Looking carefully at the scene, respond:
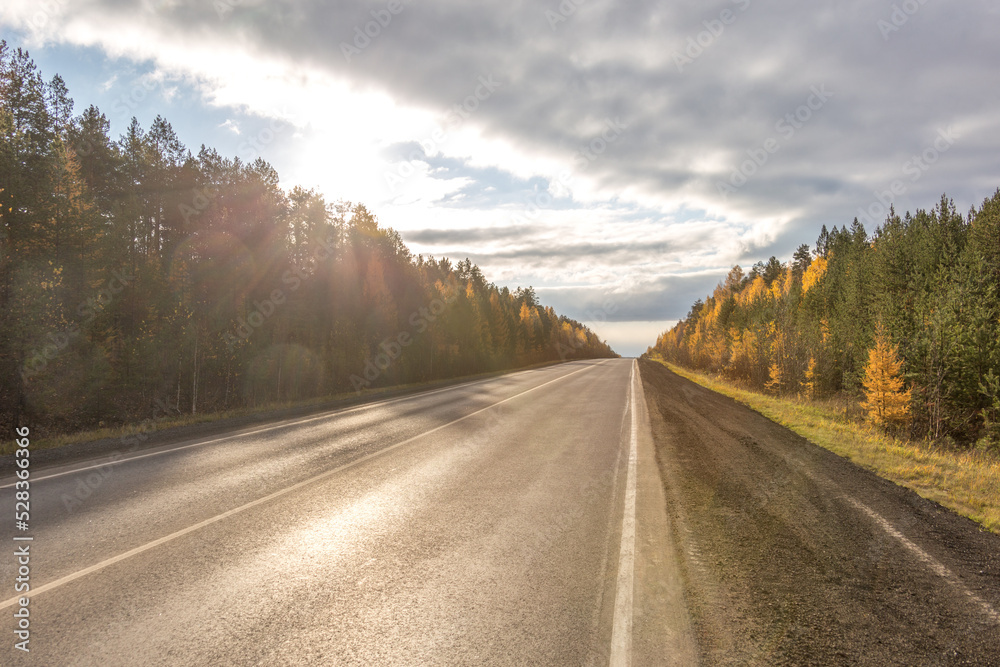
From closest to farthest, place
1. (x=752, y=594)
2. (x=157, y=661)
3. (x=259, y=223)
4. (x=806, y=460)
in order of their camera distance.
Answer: (x=157, y=661), (x=752, y=594), (x=806, y=460), (x=259, y=223)

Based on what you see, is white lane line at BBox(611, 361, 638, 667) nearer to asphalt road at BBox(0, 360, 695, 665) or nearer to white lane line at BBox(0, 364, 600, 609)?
asphalt road at BBox(0, 360, 695, 665)

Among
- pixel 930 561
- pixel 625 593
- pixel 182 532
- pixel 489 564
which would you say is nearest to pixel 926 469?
pixel 930 561

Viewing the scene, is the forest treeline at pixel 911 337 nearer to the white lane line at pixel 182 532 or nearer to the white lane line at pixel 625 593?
the white lane line at pixel 625 593

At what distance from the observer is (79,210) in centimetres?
1508

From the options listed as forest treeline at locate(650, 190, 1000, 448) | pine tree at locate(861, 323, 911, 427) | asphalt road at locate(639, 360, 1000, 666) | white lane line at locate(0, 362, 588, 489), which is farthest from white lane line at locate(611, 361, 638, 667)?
forest treeline at locate(650, 190, 1000, 448)

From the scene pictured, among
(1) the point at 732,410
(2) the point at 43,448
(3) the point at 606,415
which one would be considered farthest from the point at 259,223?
(1) the point at 732,410

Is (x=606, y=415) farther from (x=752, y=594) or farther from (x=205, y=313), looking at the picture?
(x=205, y=313)

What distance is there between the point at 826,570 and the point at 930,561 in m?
1.23

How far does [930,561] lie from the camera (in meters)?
4.63

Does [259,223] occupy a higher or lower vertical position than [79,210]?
higher

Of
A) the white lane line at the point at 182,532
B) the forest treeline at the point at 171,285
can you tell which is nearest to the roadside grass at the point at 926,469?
the white lane line at the point at 182,532

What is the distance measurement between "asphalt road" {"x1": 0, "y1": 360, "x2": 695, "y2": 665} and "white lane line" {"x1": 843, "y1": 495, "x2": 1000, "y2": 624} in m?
2.37

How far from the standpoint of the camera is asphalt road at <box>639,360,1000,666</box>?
3.25 metres

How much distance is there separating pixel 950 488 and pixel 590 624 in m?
7.74
